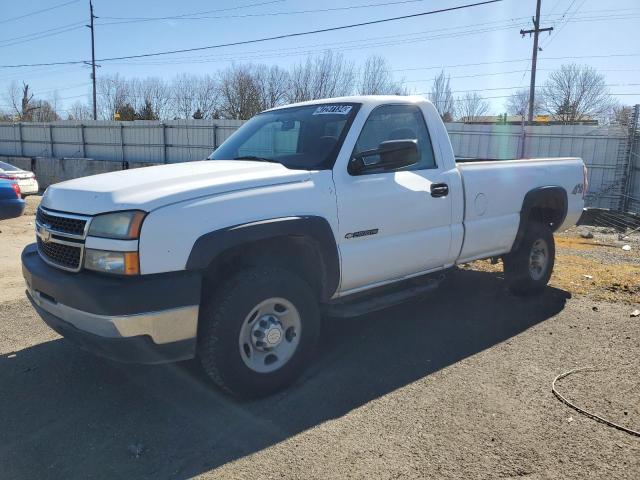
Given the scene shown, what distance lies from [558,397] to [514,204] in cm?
227

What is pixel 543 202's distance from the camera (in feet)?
18.8

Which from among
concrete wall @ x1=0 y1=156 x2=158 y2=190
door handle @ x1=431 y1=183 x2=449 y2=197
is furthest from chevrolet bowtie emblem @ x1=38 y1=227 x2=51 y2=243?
concrete wall @ x1=0 y1=156 x2=158 y2=190

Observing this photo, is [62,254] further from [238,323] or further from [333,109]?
[333,109]

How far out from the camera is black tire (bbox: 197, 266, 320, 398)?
322 cm

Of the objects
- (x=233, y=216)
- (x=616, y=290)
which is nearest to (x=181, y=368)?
(x=233, y=216)

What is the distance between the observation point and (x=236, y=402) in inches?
137

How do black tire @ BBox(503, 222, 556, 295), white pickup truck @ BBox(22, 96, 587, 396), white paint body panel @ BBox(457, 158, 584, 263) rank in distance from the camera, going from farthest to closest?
black tire @ BBox(503, 222, 556, 295) < white paint body panel @ BBox(457, 158, 584, 263) < white pickup truck @ BBox(22, 96, 587, 396)

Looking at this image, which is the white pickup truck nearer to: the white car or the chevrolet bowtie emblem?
the chevrolet bowtie emblem

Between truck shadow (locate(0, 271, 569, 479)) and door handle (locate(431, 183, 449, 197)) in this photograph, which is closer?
truck shadow (locate(0, 271, 569, 479))

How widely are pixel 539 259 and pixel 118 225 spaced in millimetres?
4737

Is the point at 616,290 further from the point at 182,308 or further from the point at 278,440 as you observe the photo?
the point at 182,308

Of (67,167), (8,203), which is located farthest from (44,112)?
(8,203)

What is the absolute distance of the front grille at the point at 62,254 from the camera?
316 cm

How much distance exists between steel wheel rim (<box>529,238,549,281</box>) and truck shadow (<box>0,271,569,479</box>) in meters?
0.93
